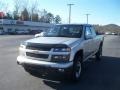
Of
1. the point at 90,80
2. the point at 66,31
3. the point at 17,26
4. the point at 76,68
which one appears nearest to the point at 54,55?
the point at 76,68

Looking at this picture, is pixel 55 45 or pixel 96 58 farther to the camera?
pixel 96 58

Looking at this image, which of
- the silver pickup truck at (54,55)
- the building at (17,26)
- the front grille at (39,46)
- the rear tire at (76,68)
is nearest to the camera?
the silver pickup truck at (54,55)

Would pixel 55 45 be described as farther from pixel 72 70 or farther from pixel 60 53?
pixel 72 70

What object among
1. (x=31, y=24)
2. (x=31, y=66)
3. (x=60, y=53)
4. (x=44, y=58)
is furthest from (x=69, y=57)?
(x=31, y=24)

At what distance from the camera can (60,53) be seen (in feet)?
22.4

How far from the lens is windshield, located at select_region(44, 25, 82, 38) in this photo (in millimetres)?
8368

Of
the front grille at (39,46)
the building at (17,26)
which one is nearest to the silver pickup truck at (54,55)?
the front grille at (39,46)

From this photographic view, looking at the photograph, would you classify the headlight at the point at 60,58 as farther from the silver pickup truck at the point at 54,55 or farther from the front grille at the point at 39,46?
the front grille at the point at 39,46

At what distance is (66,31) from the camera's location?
8656 mm

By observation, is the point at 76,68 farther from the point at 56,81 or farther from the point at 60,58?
the point at 60,58

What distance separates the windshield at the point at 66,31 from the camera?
27.5 ft

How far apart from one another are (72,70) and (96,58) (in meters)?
5.44

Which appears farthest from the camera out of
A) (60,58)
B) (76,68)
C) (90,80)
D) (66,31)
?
(66,31)

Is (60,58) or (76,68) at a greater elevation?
(60,58)
